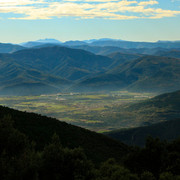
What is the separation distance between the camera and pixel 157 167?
57594 millimetres

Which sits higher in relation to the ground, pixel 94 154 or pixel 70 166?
pixel 70 166

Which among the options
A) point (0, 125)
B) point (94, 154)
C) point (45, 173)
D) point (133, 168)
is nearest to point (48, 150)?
point (45, 173)

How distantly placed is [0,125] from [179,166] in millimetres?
32207

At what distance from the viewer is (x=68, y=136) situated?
264 feet

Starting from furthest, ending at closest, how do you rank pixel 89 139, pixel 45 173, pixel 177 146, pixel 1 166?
1. pixel 89 139
2. pixel 177 146
3. pixel 45 173
4. pixel 1 166

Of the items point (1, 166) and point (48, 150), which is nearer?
point (1, 166)

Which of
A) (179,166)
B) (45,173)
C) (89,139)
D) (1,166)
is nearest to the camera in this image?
(1,166)

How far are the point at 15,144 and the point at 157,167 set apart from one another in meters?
29.0

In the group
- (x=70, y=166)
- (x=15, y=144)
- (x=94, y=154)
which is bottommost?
(x=94, y=154)

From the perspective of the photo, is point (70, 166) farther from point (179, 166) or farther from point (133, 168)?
point (179, 166)

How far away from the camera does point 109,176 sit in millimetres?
43719

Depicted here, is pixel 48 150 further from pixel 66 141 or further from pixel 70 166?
pixel 66 141

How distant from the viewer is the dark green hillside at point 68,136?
70000mm

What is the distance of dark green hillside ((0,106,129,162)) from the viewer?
7000cm
